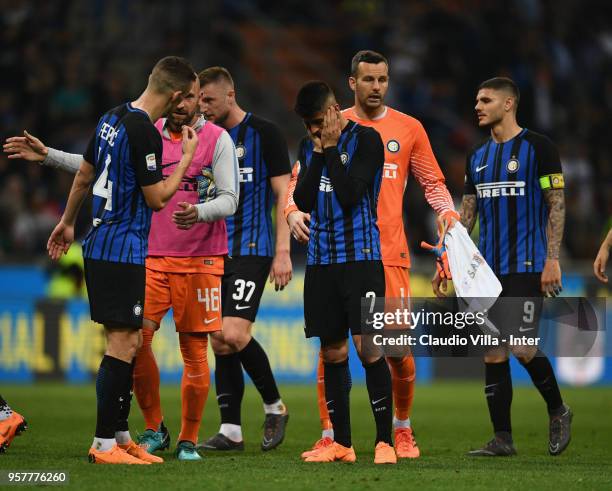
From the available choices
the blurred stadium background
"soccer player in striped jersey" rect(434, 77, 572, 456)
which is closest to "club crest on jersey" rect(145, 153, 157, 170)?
"soccer player in striped jersey" rect(434, 77, 572, 456)

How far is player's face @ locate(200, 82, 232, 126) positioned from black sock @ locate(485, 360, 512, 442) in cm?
249

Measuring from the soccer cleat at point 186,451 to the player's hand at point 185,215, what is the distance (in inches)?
53.5

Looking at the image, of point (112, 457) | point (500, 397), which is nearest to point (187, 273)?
point (112, 457)

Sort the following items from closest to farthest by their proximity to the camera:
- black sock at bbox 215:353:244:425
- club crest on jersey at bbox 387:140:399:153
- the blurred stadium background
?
club crest on jersey at bbox 387:140:399:153
black sock at bbox 215:353:244:425
the blurred stadium background

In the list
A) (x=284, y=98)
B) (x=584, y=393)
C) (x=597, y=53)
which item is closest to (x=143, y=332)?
(x=584, y=393)

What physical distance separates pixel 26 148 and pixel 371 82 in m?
2.26

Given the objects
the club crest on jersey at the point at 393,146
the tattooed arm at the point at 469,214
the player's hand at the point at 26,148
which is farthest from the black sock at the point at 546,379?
the player's hand at the point at 26,148

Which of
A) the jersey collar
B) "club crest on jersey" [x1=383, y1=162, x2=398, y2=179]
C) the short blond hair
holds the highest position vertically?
the short blond hair

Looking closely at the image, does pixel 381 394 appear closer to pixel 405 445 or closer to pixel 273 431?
pixel 405 445

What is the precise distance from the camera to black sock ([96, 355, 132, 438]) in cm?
666

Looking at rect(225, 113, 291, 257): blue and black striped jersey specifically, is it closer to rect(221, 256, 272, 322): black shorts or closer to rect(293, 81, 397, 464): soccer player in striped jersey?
rect(221, 256, 272, 322): black shorts

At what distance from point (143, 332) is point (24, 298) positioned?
24.6 feet

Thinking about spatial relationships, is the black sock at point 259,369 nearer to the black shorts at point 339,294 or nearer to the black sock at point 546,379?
the black shorts at point 339,294

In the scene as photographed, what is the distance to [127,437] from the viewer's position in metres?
7.38
